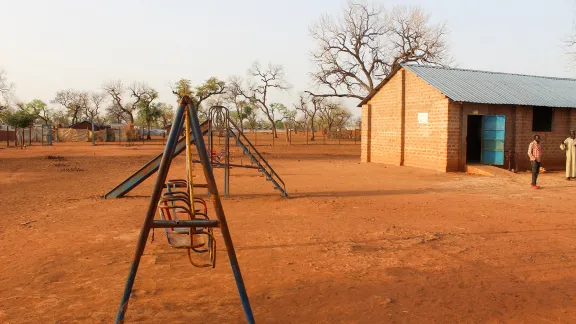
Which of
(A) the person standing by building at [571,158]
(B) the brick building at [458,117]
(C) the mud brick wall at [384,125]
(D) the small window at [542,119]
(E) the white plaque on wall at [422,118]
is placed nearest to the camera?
(A) the person standing by building at [571,158]

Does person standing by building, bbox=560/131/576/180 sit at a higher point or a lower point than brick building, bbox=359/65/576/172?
lower

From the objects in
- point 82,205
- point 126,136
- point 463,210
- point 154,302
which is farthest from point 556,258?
point 126,136

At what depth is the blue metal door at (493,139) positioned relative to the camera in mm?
16250

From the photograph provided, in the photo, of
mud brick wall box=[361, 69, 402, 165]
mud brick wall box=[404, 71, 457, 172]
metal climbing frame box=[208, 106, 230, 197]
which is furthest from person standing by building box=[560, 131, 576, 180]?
metal climbing frame box=[208, 106, 230, 197]

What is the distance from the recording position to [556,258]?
5.38 metres

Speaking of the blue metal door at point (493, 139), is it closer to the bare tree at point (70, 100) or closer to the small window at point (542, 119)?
the small window at point (542, 119)

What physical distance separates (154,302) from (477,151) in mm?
19769

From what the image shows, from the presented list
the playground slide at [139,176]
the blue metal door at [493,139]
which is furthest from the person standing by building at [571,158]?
the playground slide at [139,176]

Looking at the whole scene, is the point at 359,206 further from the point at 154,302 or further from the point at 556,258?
the point at 154,302

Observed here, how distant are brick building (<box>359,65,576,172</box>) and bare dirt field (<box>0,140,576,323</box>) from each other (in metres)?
6.15

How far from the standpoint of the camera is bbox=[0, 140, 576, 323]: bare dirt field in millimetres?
3846

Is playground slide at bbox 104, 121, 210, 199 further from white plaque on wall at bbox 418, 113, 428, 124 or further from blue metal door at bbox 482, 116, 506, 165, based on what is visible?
blue metal door at bbox 482, 116, 506, 165

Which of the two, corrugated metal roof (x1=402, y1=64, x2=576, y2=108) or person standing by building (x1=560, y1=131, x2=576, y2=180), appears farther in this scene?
corrugated metal roof (x1=402, y1=64, x2=576, y2=108)

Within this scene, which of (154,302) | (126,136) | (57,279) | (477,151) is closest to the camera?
(154,302)
